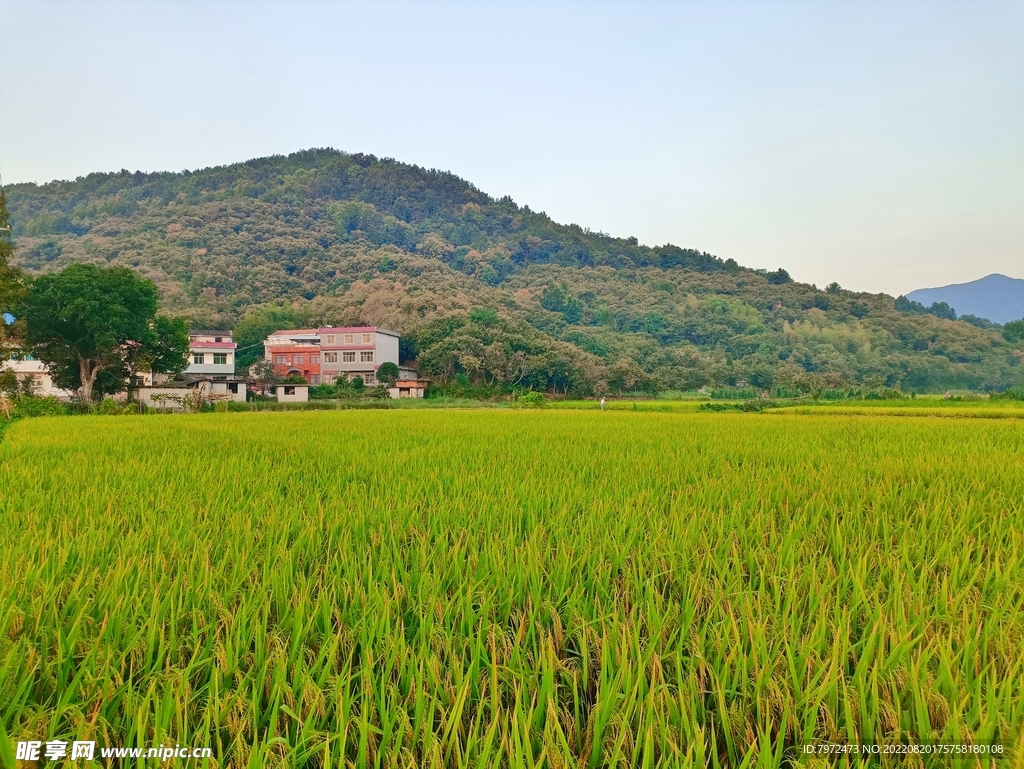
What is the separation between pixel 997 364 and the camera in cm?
5125

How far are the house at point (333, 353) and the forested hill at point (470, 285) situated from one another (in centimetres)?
364

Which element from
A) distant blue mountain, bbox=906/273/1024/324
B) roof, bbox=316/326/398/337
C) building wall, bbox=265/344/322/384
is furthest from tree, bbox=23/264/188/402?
distant blue mountain, bbox=906/273/1024/324

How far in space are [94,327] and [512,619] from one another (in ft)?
91.0

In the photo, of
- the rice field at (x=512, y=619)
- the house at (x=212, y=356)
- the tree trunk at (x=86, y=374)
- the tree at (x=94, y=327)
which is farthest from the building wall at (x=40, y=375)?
the rice field at (x=512, y=619)

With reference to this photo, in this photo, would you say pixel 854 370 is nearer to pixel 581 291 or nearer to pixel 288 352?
pixel 581 291

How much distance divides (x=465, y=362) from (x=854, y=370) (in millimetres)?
39239

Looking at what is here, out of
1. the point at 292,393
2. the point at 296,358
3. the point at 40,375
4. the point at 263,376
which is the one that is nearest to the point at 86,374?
the point at 292,393

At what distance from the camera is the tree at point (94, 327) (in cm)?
2231

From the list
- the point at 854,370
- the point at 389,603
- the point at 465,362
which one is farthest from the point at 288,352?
the point at 854,370

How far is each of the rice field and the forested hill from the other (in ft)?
110

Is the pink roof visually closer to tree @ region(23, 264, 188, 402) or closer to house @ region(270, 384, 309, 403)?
house @ region(270, 384, 309, 403)

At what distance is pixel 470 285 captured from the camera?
7062 centimetres

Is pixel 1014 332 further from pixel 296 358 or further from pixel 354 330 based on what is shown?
pixel 296 358

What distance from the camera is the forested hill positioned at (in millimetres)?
44562
